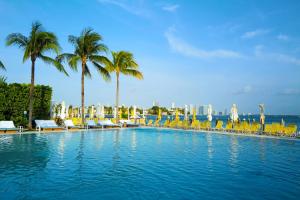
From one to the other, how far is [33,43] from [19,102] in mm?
4378

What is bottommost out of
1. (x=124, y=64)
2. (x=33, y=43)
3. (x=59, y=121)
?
(x=59, y=121)

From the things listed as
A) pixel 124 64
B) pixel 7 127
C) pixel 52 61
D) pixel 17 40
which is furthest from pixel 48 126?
pixel 124 64

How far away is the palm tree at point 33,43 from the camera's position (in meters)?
17.6

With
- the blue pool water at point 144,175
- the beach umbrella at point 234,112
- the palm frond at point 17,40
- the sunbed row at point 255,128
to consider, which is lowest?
the blue pool water at point 144,175

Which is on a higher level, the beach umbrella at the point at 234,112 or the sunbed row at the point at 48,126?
the beach umbrella at the point at 234,112

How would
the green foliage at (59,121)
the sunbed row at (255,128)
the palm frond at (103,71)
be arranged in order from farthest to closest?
1. the palm frond at (103,71)
2. the green foliage at (59,121)
3. the sunbed row at (255,128)

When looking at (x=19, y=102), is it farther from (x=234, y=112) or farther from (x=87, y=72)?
(x=234, y=112)

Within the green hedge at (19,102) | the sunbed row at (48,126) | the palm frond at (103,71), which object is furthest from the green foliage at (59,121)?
the palm frond at (103,71)

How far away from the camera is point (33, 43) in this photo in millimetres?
17766

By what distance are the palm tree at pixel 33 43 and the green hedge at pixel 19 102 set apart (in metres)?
1.22

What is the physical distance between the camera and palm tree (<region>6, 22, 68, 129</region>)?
1764 cm

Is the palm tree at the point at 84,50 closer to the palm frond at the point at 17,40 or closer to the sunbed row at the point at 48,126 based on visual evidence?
the sunbed row at the point at 48,126

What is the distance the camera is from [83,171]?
7.31 meters

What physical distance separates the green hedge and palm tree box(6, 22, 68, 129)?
1.22 meters
